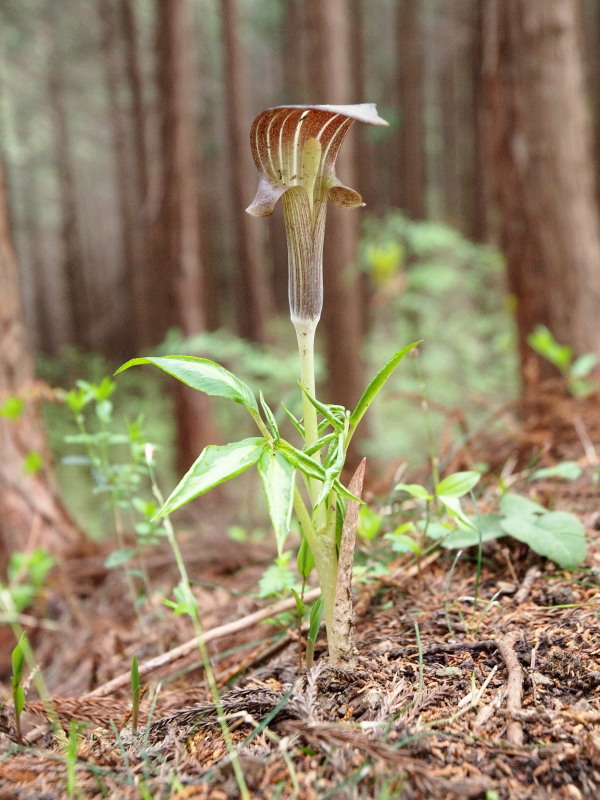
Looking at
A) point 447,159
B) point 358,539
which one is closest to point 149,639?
point 358,539

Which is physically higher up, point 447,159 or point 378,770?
point 447,159

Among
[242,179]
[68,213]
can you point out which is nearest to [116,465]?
[242,179]

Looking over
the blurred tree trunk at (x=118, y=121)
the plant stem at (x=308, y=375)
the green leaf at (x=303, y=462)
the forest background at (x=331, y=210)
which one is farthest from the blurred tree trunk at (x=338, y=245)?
the blurred tree trunk at (x=118, y=121)

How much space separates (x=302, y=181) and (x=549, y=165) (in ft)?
12.3

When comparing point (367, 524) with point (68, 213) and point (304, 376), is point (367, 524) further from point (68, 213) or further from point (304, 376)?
point (68, 213)

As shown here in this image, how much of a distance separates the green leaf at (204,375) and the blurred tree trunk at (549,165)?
357cm

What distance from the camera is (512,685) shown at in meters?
1.27

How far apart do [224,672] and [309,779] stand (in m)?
0.77

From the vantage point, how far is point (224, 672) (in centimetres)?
178

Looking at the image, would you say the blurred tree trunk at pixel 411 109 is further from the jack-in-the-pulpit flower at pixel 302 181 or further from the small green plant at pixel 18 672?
the small green plant at pixel 18 672

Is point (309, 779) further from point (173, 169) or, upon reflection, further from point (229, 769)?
point (173, 169)

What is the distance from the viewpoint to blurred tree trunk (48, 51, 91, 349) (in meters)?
18.0

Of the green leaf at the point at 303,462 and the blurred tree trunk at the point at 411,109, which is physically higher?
the blurred tree trunk at the point at 411,109

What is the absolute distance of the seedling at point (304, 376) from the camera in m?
1.17
